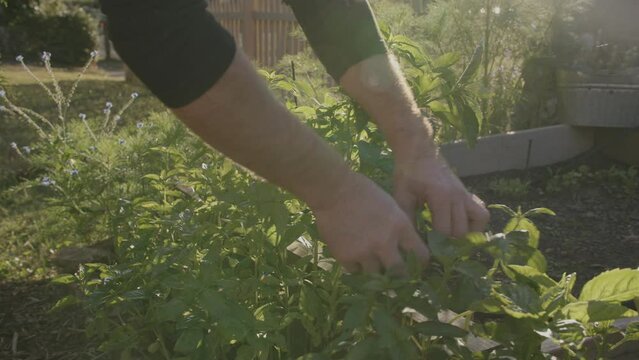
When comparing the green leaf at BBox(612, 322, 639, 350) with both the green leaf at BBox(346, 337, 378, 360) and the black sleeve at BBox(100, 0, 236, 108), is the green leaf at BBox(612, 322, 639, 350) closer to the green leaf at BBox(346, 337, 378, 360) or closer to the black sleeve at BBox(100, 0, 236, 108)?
the green leaf at BBox(346, 337, 378, 360)

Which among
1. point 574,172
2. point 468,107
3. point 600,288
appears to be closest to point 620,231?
point 574,172

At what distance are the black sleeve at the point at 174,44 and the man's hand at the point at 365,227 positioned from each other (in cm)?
31

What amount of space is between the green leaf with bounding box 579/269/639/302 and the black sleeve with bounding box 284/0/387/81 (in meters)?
0.69

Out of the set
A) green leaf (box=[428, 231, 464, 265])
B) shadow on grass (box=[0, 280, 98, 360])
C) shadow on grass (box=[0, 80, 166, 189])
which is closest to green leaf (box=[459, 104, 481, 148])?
green leaf (box=[428, 231, 464, 265])

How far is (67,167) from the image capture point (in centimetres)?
305

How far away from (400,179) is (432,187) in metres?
0.09

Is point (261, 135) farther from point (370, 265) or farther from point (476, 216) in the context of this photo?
point (476, 216)

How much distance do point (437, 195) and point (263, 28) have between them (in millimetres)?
8584

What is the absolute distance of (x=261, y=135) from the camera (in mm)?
1306

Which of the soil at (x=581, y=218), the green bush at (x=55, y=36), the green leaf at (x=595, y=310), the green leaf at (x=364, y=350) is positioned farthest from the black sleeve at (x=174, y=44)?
the green bush at (x=55, y=36)

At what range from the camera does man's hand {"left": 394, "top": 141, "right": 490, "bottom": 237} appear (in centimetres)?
152

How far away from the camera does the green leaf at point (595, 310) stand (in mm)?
1372

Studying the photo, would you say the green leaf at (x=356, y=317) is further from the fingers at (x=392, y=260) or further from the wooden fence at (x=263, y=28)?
the wooden fence at (x=263, y=28)

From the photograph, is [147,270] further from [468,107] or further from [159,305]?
[468,107]
